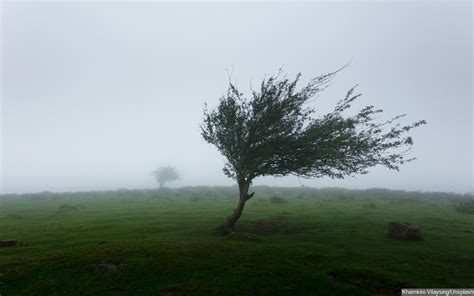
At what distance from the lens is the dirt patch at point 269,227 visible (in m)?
30.2

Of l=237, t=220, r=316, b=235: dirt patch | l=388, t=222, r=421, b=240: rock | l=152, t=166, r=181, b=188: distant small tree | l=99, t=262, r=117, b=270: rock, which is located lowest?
l=99, t=262, r=117, b=270: rock

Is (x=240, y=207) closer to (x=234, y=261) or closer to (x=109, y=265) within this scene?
(x=234, y=261)

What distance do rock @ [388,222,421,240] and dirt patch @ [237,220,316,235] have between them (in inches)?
303

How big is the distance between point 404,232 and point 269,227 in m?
12.3

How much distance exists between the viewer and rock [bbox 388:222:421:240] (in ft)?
88.1

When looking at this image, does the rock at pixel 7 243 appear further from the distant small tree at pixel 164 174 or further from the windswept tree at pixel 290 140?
the distant small tree at pixel 164 174

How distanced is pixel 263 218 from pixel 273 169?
10.9 meters

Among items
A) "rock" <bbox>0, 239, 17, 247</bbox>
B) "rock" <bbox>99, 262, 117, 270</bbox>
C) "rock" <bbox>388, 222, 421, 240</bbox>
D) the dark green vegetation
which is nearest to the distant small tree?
the dark green vegetation

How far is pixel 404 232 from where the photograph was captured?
2697 centimetres

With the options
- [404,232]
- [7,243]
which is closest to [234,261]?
[404,232]

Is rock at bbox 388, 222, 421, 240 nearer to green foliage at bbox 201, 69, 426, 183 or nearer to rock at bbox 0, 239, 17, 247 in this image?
green foliage at bbox 201, 69, 426, 183

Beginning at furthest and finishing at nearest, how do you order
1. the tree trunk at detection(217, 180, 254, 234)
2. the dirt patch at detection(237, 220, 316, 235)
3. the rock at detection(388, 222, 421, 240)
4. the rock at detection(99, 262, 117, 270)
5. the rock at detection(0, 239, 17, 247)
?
the dirt patch at detection(237, 220, 316, 235) → the tree trunk at detection(217, 180, 254, 234) → the rock at detection(388, 222, 421, 240) → the rock at detection(0, 239, 17, 247) → the rock at detection(99, 262, 117, 270)

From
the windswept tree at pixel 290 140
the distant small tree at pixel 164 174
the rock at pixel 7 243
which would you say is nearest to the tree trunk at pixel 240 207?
the windswept tree at pixel 290 140

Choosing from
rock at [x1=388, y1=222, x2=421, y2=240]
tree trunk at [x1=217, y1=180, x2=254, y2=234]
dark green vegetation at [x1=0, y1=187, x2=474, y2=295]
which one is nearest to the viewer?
dark green vegetation at [x1=0, y1=187, x2=474, y2=295]
